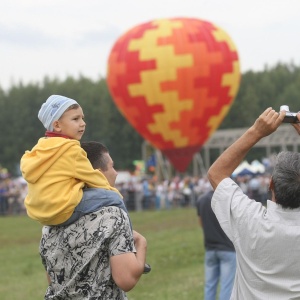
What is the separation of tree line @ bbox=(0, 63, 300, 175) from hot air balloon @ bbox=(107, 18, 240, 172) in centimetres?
3560

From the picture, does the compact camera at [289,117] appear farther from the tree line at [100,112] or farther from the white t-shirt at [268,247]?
the tree line at [100,112]

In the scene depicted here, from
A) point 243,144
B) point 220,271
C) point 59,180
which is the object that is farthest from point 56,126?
point 220,271

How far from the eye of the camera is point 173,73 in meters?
35.5

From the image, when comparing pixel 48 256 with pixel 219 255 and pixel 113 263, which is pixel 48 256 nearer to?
pixel 113 263

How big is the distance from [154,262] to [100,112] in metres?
60.4

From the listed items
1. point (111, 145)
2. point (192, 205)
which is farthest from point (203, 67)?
point (111, 145)

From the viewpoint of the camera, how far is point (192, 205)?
3894 cm

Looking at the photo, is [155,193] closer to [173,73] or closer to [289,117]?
[173,73]

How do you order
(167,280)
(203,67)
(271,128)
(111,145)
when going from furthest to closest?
(111,145), (203,67), (167,280), (271,128)

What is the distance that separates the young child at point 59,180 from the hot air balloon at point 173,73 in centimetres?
3100

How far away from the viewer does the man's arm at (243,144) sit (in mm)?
4031

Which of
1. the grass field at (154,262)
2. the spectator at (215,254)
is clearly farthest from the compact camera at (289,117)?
the grass field at (154,262)

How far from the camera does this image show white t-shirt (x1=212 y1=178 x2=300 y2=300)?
4.07m

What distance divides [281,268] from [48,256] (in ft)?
3.54
